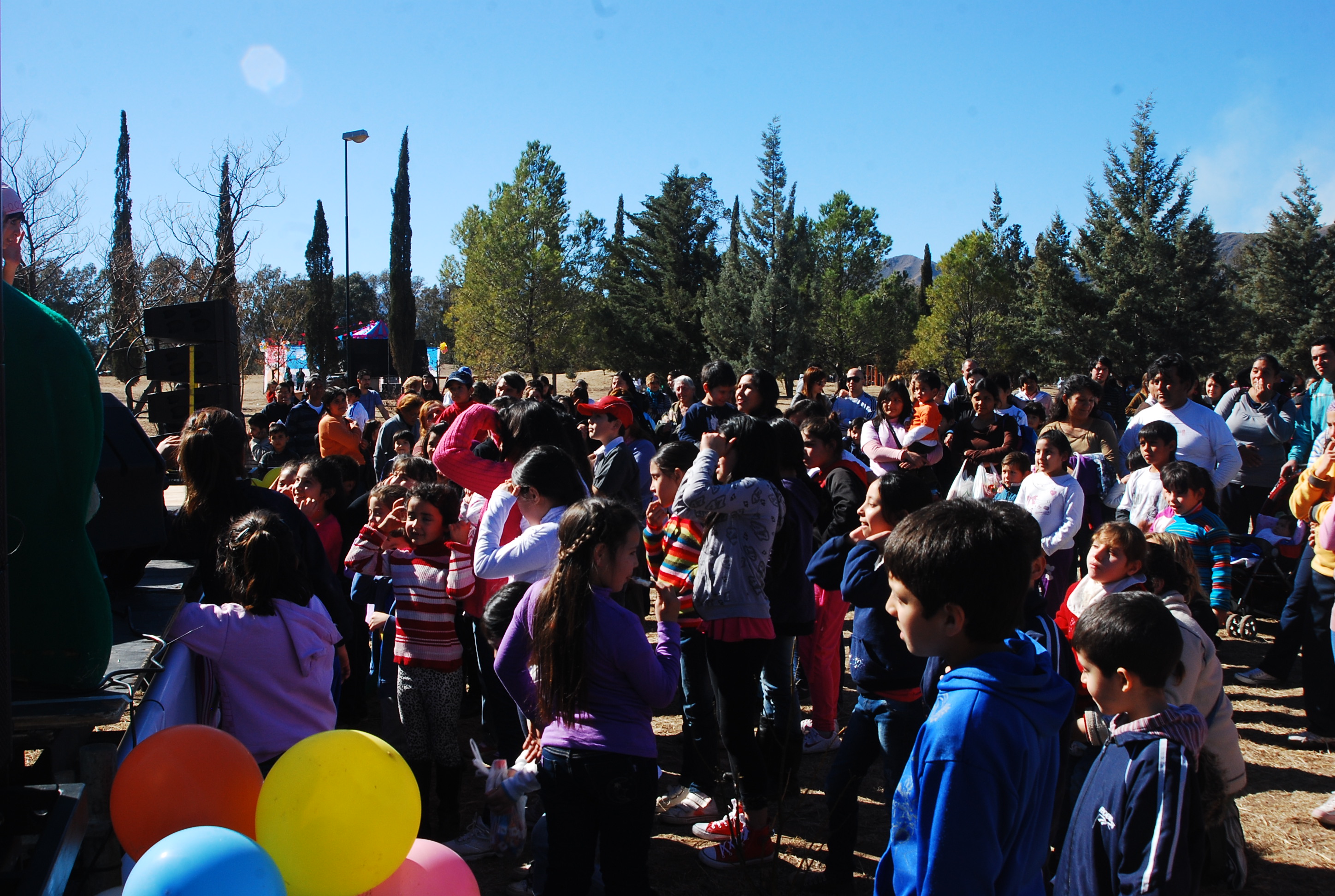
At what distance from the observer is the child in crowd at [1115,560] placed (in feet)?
13.1

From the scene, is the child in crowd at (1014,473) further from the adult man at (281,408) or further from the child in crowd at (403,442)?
the adult man at (281,408)

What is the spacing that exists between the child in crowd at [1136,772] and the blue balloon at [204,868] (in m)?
2.01

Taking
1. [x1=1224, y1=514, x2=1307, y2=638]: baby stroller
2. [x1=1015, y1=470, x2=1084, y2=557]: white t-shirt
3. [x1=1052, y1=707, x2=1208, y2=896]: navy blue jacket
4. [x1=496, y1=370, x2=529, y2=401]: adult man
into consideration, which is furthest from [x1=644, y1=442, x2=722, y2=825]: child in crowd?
[x1=1224, y1=514, x2=1307, y2=638]: baby stroller

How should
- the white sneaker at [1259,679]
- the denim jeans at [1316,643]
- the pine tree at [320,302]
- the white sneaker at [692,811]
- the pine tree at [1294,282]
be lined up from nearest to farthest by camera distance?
the white sneaker at [692,811]
the denim jeans at [1316,643]
the white sneaker at [1259,679]
the pine tree at [1294,282]
the pine tree at [320,302]

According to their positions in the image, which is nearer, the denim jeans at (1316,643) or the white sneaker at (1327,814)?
the white sneaker at (1327,814)

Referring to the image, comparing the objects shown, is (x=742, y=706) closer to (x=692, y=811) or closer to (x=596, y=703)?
(x=692, y=811)

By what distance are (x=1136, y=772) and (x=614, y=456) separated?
3630 millimetres

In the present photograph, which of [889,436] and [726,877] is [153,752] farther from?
[889,436]

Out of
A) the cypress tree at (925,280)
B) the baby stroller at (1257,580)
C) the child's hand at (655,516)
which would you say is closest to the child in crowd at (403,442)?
the child's hand at (655,516)

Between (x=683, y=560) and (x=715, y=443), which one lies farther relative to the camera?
(x=683, y=560)

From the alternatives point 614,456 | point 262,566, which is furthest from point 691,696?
point 262,566

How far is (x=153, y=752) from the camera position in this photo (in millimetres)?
2408

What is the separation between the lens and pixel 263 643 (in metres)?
3.09

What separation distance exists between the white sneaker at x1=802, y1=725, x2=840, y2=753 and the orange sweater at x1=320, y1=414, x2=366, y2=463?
4.41 metres
